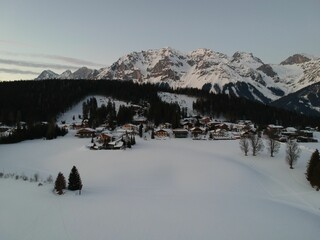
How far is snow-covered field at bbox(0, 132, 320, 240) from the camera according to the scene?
33.4 m

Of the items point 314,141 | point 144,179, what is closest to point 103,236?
point 144,179

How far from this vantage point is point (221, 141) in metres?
97.9

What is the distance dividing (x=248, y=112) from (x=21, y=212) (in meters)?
159

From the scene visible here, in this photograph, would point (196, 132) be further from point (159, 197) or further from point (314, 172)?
point (159, 197)

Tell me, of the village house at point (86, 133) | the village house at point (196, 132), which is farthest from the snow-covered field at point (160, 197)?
the village house at point (196, 132)

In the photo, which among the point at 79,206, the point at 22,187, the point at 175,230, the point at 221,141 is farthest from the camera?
the point at 221,141

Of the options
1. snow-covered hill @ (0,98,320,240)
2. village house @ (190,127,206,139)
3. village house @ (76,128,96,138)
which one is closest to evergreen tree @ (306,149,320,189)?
snow-covered hill @ (0,98,320,240)

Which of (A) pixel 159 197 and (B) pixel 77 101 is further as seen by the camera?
(B) pixel 77 101

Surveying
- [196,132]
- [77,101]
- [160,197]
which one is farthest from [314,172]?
[77,101]

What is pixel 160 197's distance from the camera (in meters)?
45.7

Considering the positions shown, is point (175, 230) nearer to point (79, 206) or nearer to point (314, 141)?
point (79, 206)

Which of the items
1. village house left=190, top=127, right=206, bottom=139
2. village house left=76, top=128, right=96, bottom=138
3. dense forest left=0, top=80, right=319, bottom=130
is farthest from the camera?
dense forest left=0, top=80, right=319, bottom=130

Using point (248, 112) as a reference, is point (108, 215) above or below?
below

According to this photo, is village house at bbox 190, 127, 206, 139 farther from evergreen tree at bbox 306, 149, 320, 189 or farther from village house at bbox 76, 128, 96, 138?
evergreen tree at bbox 306, 149, 320, 189
